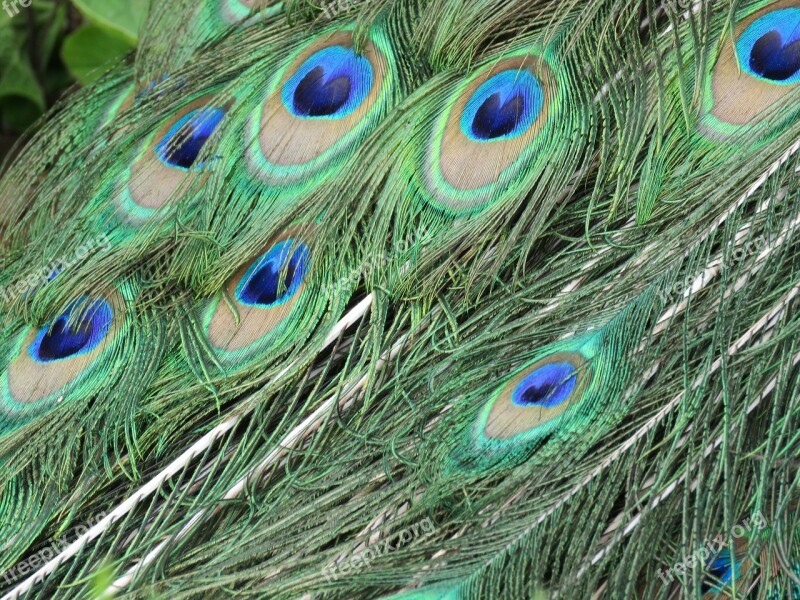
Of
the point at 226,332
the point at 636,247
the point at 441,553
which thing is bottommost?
the point at 441,553

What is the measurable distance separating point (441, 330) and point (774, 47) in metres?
0.64

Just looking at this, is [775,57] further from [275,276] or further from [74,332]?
[74,332]

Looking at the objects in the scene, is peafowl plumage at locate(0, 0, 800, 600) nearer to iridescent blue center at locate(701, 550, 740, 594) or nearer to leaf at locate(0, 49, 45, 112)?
iridescent blue center at locate(701, 550, 740, 594)

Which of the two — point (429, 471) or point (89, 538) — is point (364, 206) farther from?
point (89, 538)

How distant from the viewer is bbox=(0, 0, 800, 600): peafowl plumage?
1.28 metres

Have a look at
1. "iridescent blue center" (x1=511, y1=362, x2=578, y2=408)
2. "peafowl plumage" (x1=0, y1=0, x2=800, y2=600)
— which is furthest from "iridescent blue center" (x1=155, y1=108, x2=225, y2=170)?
"iridescent blue center" (x1=511, y1=362, x2=578, y2=408)

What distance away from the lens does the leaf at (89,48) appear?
2.58 metres

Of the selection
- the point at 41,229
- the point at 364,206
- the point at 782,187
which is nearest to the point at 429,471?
the point at 364,206

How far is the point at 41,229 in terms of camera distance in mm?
1627

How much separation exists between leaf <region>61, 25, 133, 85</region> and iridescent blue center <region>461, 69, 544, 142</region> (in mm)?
1484

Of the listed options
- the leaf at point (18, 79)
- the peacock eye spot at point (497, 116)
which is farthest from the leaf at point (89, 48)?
the peacock eye spot at point (497, 116)

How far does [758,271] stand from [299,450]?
698 millimetres

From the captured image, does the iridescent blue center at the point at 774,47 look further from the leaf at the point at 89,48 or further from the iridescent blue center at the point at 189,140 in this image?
the leaf at the point at 89,48

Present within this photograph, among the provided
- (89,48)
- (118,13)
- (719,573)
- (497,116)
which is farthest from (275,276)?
(89,48)
